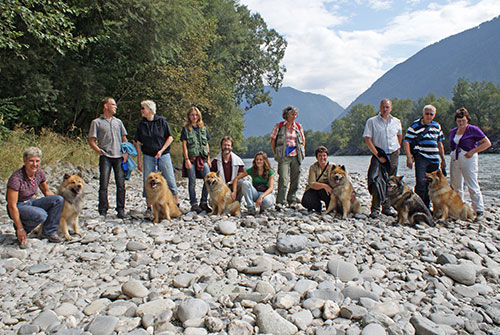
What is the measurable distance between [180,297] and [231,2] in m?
21.0

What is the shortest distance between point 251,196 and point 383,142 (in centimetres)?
255

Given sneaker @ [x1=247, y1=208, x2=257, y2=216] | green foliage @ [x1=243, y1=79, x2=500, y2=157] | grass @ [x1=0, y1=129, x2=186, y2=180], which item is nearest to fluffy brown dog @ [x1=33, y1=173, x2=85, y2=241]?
sneaker @ [x1=247, y1=208, x2=257, y2=216]

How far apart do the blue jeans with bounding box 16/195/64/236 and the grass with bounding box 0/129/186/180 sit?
12.0ft

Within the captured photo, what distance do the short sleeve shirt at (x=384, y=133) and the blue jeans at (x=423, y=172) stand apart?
47 centimetres

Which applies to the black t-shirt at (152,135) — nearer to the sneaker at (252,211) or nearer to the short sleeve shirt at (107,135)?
the short sleeve shirt at (107,135)

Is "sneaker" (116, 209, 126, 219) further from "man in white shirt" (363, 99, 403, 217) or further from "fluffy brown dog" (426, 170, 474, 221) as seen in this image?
"fluffy brown dog" (426, 170, 474, 221)

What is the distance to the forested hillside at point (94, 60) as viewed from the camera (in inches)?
294

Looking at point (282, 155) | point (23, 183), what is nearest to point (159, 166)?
point (23, 183)

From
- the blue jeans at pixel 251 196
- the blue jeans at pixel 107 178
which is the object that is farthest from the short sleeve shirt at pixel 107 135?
the blue jeans at pixel 251 196

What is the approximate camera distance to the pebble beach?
2.41m

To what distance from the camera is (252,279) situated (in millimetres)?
3174

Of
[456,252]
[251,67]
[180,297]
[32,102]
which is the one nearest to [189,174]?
[180,297]

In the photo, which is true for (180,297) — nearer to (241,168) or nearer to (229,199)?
(229,199)

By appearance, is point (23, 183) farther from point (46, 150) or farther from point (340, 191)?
point (46, 150)
